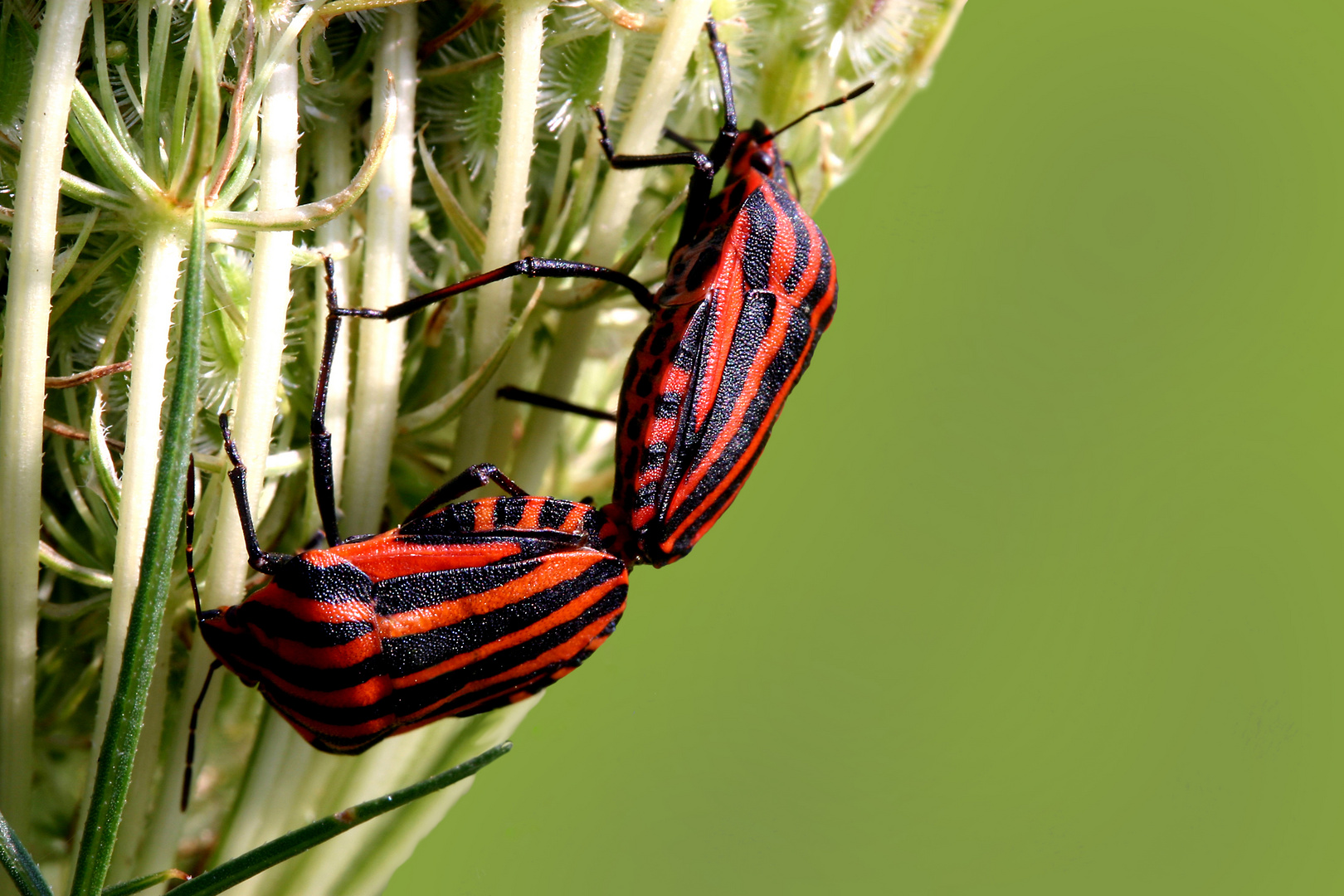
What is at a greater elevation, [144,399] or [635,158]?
[635,158]

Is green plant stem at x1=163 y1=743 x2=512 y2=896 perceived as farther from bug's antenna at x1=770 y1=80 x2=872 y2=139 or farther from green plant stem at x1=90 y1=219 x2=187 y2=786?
bug's antenna at x1=770 y1=80 x2=872 y2=139

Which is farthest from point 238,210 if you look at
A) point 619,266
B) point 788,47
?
point 788,47

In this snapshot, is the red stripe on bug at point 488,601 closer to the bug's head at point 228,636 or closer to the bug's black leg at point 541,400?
the bug's head at point 228,636

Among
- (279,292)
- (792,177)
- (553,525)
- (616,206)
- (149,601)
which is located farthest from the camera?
(792,177)

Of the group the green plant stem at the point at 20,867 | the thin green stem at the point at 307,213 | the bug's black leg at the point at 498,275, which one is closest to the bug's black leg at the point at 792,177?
the bug's black leg at the point at 498,275

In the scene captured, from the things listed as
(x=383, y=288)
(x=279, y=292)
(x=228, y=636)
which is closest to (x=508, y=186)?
(x=383, y=288)

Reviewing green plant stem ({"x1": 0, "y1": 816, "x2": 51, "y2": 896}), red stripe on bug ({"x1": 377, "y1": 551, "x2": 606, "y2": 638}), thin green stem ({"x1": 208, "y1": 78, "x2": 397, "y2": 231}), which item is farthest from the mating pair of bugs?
green plant stem ({"x1": 0, "y1": 816, "x2": 51, "y2": 896})

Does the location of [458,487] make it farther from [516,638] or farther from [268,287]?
[268,287]
